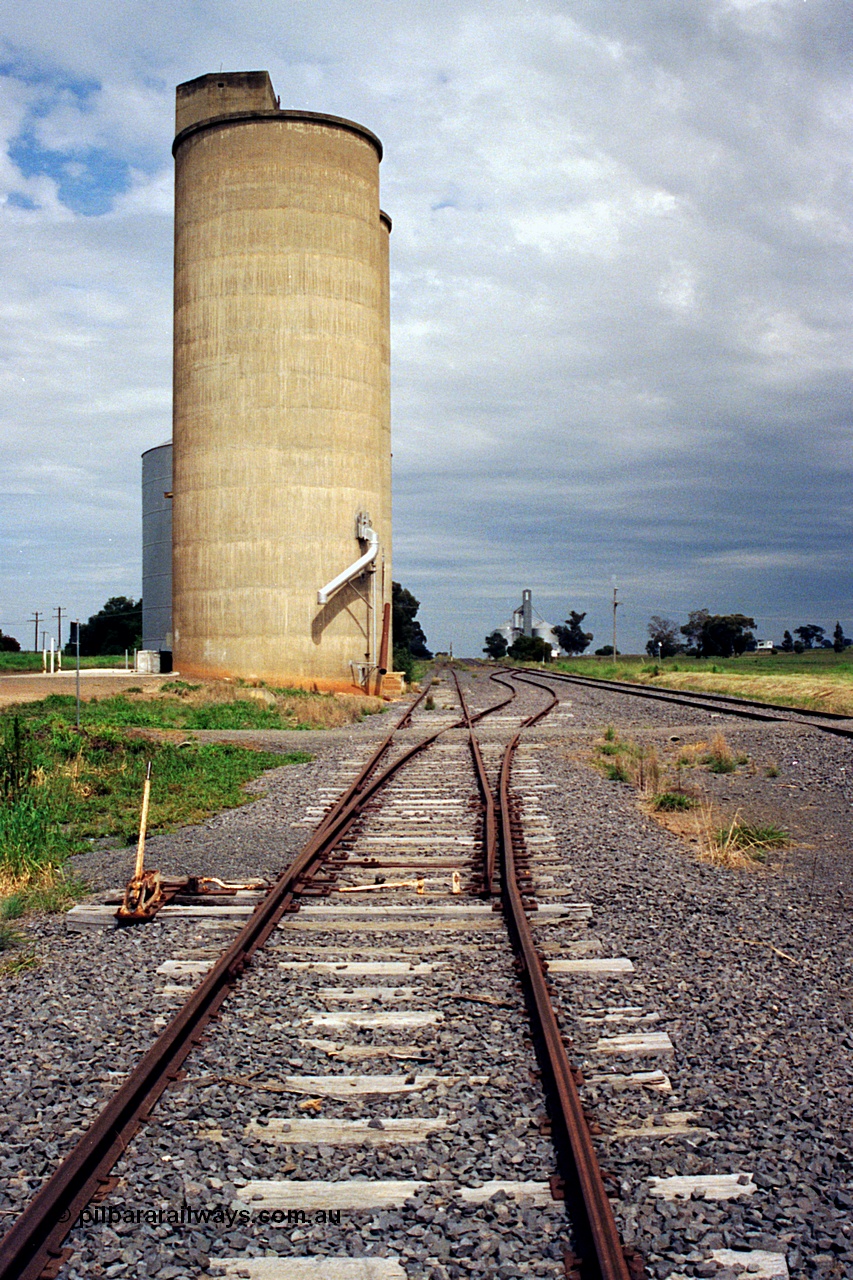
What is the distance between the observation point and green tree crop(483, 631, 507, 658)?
171875 millimetres

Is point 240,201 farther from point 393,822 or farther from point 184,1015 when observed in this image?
point 184,1015

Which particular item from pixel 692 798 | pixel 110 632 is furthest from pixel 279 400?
pixel 110 632

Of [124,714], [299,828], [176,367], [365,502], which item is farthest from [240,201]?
[299,828]

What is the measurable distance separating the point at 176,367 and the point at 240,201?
20.5 feet

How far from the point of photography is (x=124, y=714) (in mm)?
23188

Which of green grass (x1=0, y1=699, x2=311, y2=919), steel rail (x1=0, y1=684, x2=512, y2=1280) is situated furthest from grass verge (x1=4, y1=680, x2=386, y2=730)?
steel rail (x1=0, y1=684, x2=512, y2=1280)

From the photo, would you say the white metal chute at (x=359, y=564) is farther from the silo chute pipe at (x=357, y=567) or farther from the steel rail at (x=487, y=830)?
the steel rail at (x=487, y=830)

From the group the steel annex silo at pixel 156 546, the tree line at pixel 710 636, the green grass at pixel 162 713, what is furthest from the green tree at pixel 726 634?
the green grass at pixel 162 713

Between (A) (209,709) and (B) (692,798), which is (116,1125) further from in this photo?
(A) (209,709)

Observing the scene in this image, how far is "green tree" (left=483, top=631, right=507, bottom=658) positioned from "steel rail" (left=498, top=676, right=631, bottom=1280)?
165 m

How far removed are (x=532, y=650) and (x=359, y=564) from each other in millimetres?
69186

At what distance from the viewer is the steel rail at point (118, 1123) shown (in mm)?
3102

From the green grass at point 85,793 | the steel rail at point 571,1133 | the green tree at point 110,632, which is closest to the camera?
the steel rail at point 571,1133

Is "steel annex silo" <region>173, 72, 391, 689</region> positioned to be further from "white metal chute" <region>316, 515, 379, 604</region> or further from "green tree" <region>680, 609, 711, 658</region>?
"green tree" <region>680, 609, 711, 658</region>
